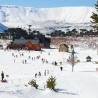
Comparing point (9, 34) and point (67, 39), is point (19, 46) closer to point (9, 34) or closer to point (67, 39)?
point (9, 34)

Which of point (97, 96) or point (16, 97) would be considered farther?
point (97, 96)

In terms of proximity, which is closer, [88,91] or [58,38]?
[88,91]

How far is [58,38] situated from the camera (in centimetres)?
17462

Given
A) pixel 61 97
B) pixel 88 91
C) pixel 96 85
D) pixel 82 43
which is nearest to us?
pixel 61 97

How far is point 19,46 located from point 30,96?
9419cm

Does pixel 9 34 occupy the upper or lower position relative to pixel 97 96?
upper

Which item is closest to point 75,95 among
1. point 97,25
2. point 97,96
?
point 97,96

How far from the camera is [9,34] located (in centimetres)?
15762

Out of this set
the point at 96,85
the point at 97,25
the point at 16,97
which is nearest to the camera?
the point at 16,97

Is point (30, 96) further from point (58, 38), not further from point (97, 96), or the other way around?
point (58, 38)

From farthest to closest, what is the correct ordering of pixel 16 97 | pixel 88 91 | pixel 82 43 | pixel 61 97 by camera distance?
pixel 82 43 → pixel 88 91 → pixel 61 97 → pixel 16 97

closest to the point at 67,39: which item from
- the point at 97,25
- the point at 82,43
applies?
the point at 82,43

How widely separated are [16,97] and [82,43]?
446 feet

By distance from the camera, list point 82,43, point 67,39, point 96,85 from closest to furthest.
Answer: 1. point 96,85
2. point 82,43
3. point 67,39
